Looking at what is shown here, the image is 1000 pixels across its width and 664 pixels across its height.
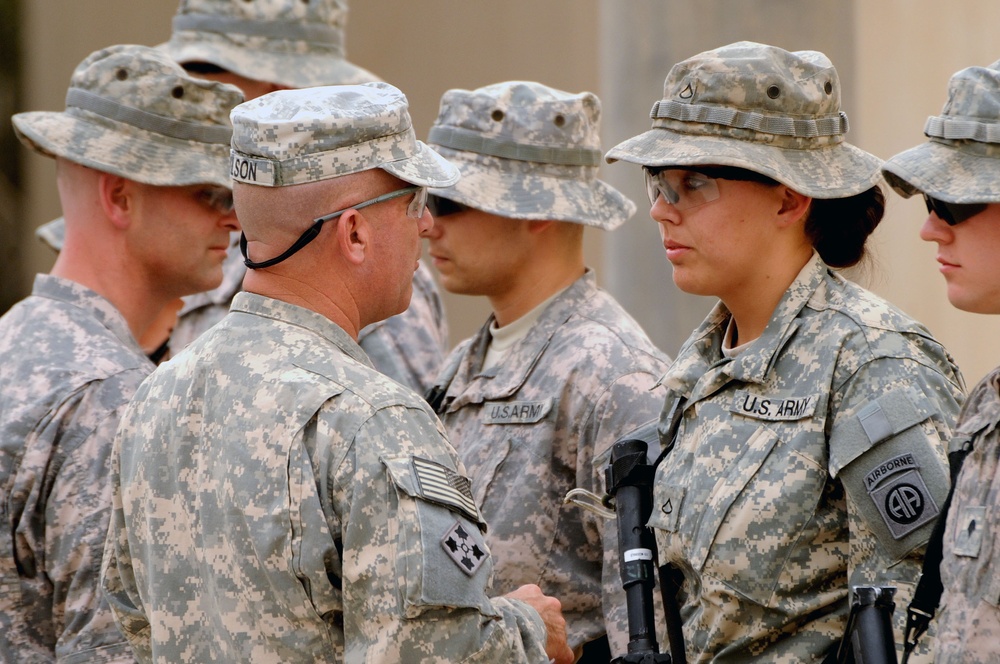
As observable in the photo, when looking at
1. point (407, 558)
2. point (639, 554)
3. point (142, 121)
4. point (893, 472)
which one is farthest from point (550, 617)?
point (142, 121)

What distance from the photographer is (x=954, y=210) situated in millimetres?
2699

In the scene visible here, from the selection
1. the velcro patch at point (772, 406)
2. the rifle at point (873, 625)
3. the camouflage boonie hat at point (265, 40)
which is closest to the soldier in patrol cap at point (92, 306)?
the camouflage boonie hat at point (265, 40)

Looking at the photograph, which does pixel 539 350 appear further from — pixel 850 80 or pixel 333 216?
pixel 850 80

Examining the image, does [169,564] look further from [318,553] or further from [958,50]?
[958,50]

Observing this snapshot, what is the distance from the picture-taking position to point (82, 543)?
10.6 ft

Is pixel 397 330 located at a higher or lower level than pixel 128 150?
lower

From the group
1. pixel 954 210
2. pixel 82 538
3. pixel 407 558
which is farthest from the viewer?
pixel 82 538

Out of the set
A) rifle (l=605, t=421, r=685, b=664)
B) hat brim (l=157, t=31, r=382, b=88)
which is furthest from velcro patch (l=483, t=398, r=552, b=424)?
hat brim (l=157, t=31, r=382, b=88)

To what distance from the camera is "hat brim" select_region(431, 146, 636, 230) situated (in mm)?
3943

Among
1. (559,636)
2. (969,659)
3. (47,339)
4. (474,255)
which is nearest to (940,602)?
(969,659)

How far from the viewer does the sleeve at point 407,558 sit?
2359 millimetres

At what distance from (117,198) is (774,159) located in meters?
1.80

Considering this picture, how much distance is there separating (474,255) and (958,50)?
2.74 m

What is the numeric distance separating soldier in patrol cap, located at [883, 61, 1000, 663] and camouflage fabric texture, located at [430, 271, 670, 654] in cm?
100
